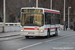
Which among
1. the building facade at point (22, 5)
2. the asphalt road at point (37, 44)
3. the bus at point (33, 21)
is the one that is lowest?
the asphalt road at point (37, 44)

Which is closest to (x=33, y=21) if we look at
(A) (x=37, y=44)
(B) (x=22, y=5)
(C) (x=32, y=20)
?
(C) (x=32, y=20)

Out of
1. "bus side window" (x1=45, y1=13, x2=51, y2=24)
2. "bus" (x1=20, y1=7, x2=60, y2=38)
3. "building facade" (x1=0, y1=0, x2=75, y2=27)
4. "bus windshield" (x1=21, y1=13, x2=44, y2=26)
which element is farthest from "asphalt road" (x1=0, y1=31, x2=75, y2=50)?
"building facade" (x1=0, y1=0, x2=75, y2=27)

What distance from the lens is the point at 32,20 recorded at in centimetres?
1853

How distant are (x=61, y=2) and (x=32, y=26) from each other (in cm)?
5088

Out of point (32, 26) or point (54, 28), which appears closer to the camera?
point (32, 26)

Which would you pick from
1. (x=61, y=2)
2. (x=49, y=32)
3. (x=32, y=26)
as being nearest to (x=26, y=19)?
(x=32, y=26)

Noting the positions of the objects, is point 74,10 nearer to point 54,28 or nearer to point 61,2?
point 61,2

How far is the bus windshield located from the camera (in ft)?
60.7

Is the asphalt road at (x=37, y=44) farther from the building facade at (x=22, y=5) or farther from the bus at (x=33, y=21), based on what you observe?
the building facade at (x=22, y=5)

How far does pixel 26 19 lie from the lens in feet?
61.0

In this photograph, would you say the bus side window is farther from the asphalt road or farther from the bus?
the asphalt road

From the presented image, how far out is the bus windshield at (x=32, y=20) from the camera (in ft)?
60.7

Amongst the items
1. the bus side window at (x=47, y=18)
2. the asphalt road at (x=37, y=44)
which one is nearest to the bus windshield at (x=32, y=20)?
the bus side window at (x=47, y=18)

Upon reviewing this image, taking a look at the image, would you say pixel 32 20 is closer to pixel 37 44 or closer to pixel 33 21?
pixel 33 21
